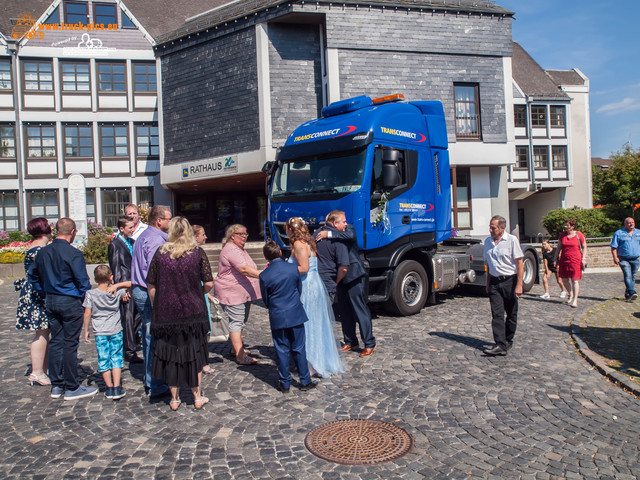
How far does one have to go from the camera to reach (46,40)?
94.0 ft

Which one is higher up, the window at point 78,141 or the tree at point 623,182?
the window at point 78,141

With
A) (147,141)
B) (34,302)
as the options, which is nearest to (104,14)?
(147,141)

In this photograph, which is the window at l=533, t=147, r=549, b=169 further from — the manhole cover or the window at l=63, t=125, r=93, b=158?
the manhole cover

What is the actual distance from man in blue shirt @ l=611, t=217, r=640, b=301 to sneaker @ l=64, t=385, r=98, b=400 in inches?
407

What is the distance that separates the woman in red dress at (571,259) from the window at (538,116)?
29.9 meters

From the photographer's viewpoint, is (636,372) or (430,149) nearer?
(636,372)

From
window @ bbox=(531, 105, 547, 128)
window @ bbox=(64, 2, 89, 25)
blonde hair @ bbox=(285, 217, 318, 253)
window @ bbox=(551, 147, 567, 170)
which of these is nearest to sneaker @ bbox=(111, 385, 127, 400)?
blonde hair @ bbox=(285, 217, 318, 253)

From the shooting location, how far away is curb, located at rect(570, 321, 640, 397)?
538 cm

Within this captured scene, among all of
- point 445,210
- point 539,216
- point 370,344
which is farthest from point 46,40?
point 539,216

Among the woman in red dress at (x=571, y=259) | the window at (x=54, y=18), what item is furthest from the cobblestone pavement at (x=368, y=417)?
the window at (x=54, y=18)

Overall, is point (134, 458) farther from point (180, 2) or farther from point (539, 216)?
point (539, 216)

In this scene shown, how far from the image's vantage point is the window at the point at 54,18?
2886 cm

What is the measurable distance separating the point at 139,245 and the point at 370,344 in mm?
3180

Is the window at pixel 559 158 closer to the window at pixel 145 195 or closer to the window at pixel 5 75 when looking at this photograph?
the window at pixel 145 195
